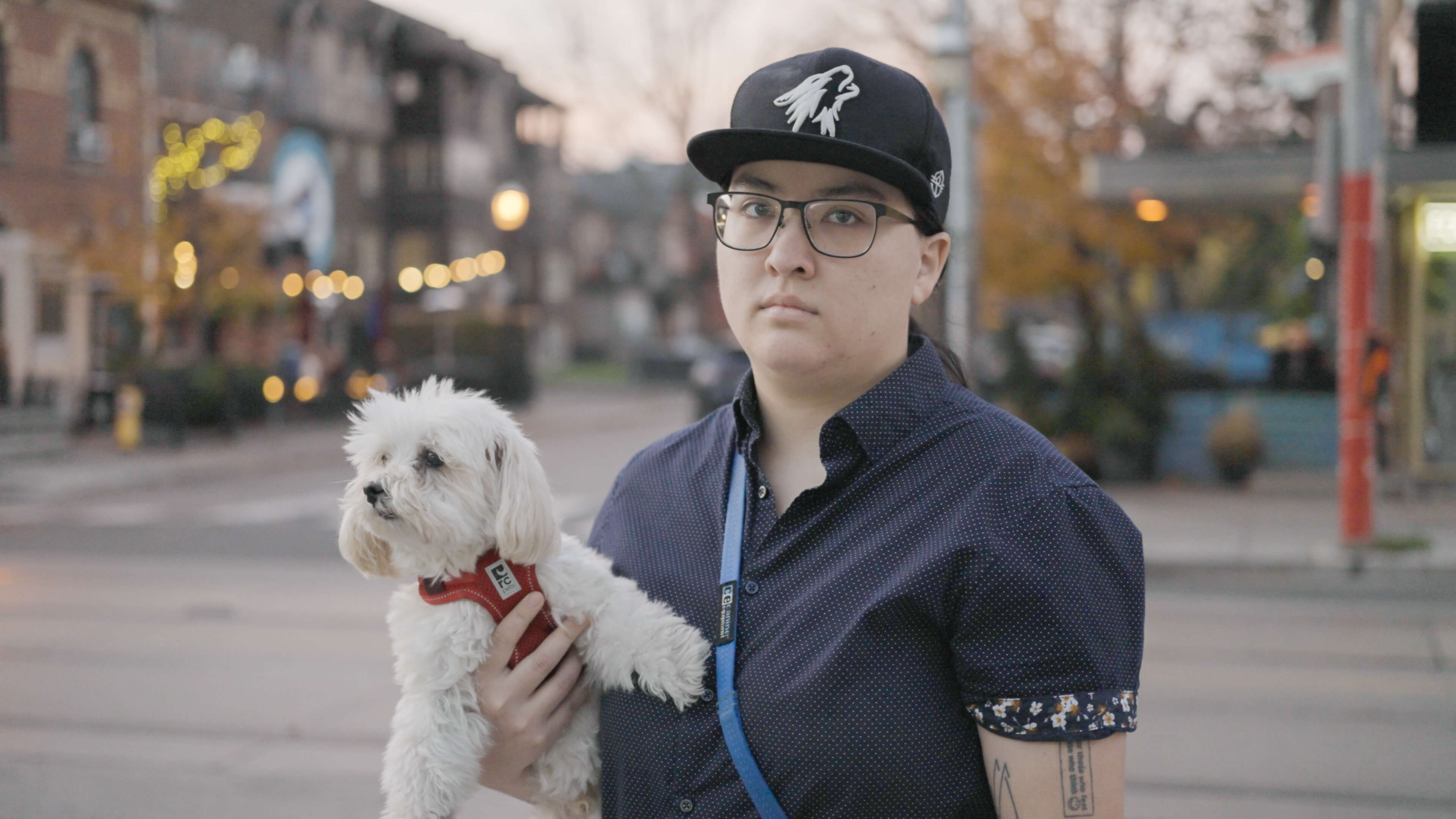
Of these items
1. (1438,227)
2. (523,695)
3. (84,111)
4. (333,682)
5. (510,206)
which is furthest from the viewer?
(84,111)

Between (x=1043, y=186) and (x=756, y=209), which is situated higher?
(x=1043, y=186)

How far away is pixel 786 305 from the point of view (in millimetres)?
1870

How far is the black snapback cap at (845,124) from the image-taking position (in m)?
1.78

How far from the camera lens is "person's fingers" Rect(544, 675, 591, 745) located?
7.27 feet

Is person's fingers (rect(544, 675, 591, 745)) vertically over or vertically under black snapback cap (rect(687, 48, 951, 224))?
under

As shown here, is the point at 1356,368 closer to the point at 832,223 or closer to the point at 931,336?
the point at 931,336

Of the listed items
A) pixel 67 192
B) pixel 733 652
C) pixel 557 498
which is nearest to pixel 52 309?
pixel 67 192

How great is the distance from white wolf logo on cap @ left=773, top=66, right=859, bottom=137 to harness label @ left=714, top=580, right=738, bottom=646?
0.72 metres

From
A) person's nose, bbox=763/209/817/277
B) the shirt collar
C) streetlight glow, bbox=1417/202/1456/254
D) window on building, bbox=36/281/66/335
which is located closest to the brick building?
window on building, bbox=36/281/66/335

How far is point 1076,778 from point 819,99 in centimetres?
104

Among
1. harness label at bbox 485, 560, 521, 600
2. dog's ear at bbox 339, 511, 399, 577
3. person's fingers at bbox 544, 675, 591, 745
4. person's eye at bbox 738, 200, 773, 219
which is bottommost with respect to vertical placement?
person's fingers at bbox 544, 675, 591, 745

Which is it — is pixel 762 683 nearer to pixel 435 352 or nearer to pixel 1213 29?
pixel 1213 29

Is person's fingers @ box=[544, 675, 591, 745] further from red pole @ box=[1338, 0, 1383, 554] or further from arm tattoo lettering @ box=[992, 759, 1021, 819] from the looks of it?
red pole @ box=[1338, 0, 1383, 554]

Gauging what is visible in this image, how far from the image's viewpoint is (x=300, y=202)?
29.1m
